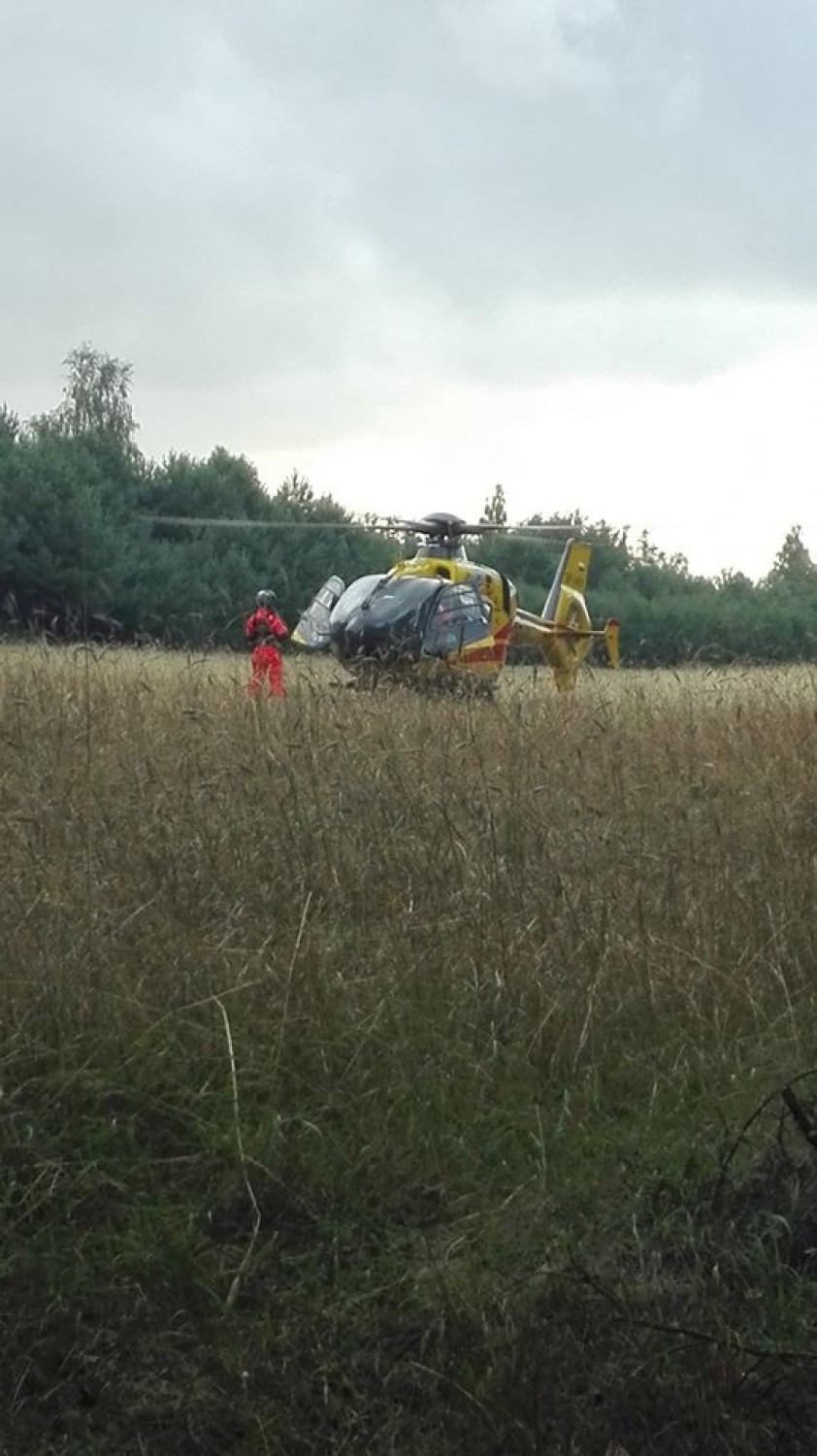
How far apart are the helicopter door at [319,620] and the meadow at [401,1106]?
10.6 meters

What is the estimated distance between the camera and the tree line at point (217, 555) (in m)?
36.5

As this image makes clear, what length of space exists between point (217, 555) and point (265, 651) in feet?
102

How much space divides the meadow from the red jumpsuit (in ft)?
6.50

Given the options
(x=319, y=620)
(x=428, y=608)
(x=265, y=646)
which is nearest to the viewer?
(x=265, y=646)

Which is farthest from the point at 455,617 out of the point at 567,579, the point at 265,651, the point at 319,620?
the point at 567,579

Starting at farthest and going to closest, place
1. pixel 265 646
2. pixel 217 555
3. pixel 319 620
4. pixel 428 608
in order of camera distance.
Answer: pixel 217 555
pixel 319 620
pixel 428 608
pixel 265 646

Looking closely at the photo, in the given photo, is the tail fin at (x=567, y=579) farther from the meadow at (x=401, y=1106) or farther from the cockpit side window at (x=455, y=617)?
the meadow at (x=401, y=1106)

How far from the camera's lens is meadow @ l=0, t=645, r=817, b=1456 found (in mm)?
3615

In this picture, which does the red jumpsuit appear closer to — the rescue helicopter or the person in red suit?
the person in red suit

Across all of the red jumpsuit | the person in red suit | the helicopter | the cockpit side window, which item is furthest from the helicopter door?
the red jumpsuit

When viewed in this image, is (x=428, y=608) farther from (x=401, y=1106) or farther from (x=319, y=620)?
(x=401, y=1106)

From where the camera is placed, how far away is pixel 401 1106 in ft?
15.1

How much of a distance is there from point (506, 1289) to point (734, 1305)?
48 centimetres

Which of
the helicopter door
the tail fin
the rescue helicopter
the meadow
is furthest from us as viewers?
the tail fin
